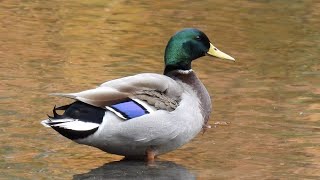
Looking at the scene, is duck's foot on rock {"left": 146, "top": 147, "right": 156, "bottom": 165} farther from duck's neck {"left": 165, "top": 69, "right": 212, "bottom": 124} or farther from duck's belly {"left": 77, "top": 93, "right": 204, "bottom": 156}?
duck's neck {"left": 165, "top": 69, "right": 212, "bottom": 124}

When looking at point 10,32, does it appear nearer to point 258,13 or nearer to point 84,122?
point 258,13

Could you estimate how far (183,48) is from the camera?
7676mm

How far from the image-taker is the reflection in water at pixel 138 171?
22.6 feet

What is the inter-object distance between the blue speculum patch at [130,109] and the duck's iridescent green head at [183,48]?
784mm

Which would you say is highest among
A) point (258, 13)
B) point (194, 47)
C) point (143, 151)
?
point (194, 47)

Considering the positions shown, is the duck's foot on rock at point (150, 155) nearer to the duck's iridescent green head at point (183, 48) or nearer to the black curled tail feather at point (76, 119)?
the black curled tail feather at point (76, 119)

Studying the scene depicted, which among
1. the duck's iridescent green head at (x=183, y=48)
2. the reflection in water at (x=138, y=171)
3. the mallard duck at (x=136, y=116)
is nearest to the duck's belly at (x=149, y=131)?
the mallard duck at (x=136, y=116)

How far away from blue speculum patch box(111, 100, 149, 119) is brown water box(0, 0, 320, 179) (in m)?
0.42

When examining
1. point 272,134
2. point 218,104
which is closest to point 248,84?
point 218,104

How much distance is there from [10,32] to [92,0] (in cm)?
277

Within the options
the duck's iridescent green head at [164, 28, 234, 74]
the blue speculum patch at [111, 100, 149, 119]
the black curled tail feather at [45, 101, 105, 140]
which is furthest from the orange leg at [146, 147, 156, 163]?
the duck's iridescent green head at [164, 28, 234, 74]

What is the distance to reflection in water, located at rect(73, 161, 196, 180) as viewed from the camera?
689 cm

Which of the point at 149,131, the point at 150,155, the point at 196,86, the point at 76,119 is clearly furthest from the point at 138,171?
the point at 196,86

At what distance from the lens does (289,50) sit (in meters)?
11.6
